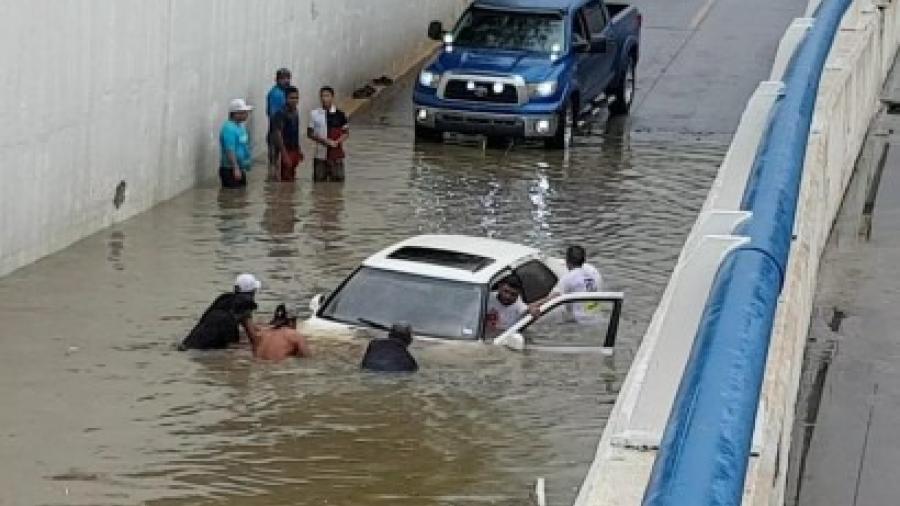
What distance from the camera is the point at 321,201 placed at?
75.5 ft

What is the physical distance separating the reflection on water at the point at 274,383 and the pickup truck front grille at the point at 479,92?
4171mm

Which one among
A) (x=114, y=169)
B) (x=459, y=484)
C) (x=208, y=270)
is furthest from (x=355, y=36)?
(x=459, y=484)

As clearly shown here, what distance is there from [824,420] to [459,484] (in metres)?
2.33

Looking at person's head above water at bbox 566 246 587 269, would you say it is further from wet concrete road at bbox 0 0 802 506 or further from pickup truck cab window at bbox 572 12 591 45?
pickup truck cab window at bbox 572 12 591 45

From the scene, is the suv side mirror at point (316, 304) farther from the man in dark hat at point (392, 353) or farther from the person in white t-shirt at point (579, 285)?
the person in white t-shirt at point (579, 285)

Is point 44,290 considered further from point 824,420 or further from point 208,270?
point 824,420

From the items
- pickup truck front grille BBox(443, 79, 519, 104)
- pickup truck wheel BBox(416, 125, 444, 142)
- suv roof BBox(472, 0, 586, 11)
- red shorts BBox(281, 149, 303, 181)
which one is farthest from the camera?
suv roof BBox(472, 0, 586, 11)

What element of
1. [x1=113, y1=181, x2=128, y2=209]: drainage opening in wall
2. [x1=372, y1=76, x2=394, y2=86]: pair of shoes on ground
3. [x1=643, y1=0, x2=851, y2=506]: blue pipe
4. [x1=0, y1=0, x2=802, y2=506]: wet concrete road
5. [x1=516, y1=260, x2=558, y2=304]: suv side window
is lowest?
[x1=0, y1=0, x2=802, y2=506]: wet concrete road

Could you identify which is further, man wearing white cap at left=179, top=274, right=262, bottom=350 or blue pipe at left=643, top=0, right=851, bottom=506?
man wearing white cap at left=179, top=274, right=262, bottom=350

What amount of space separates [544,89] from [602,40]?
1.55m

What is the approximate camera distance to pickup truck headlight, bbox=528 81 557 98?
26641 mm

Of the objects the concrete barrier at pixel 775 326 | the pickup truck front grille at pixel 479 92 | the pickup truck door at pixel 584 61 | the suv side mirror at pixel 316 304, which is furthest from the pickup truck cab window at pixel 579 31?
the suv side mirror at pixel 316 304

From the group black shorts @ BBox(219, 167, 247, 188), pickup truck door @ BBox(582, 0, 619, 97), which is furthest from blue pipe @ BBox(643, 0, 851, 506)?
pickup truck door @ BBox(582, 0, 619, 97)

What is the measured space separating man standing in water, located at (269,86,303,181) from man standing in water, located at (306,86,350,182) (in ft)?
0.73
